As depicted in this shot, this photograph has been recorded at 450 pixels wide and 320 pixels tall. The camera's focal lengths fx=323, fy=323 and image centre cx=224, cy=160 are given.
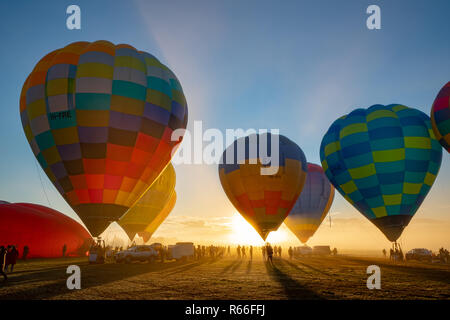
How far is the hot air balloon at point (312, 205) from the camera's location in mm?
39719

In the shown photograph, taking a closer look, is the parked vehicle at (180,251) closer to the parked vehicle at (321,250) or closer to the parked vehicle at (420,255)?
the parked vehicle at (420,255)

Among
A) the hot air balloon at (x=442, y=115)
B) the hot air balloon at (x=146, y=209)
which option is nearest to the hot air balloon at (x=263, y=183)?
the hot air balloon at (x=442, y=115)

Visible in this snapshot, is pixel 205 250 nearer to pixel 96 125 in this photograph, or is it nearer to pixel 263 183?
pixel 263 183

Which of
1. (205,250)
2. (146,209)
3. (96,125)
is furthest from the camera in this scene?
(205,250)

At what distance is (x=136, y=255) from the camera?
84.5ft

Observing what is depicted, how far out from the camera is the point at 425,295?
31.0 feet

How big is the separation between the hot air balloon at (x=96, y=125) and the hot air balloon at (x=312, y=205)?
24614mm

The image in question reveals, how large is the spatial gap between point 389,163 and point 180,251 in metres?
19.8

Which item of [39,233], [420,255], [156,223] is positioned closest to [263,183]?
[156,223]

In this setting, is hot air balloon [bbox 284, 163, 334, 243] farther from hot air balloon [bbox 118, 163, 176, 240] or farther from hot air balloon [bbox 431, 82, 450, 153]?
hot air balloon [bbox 431, 82, 450, 153]

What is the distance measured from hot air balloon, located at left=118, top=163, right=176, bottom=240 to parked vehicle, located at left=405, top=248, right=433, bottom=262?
2828 centimetres
